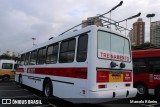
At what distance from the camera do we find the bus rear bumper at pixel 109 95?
7.79 meters

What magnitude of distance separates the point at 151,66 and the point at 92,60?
6152mm

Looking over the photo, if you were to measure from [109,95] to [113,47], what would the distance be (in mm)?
1866

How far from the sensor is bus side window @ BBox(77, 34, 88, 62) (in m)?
8.45

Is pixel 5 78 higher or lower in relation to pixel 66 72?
lower

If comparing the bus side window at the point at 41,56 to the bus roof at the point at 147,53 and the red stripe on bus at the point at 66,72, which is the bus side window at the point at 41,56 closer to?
the red stripe on bus at the point at 66,72

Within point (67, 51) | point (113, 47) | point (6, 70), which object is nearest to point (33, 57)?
point (67, 51)

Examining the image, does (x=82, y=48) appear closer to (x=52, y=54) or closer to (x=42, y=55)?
(x=52, y=54)

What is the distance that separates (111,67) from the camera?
8.72 m

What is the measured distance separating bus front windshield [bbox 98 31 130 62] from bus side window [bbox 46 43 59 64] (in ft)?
9.08

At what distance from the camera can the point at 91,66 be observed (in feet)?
26.2

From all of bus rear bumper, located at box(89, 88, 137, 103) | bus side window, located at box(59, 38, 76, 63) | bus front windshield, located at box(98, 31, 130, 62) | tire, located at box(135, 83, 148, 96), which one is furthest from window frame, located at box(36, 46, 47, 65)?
tire, located at box(135, 83, 148, 96)

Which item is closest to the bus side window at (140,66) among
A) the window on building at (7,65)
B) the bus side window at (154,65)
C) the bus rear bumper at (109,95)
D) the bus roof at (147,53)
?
the bus roof at (147,53)

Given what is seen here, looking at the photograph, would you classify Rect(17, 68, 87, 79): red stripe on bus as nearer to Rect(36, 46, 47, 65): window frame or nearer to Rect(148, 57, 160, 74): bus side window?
Rect(36, 46, 47, 65): window frame

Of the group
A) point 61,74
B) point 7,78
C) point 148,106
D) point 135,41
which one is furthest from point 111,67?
point 135,41
